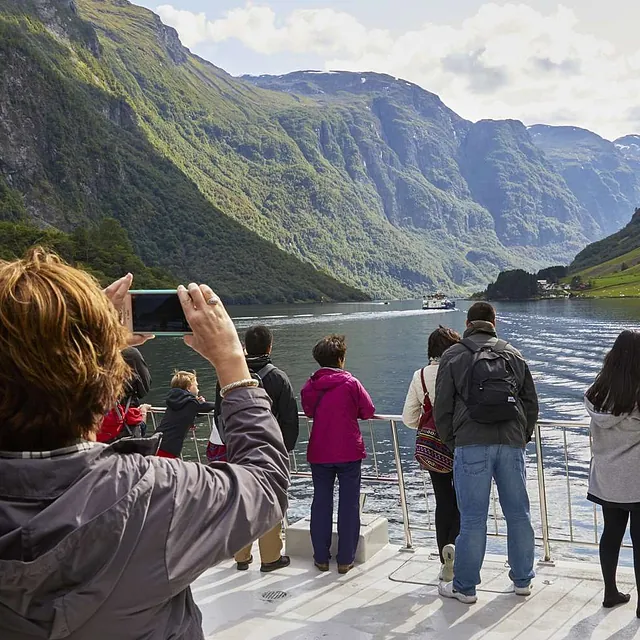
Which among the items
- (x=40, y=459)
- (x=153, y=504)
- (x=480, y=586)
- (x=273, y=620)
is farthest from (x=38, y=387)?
(x=480, y=586)

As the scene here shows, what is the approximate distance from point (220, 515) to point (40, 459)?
0.38 metres

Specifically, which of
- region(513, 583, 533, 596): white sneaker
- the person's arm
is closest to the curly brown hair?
the person's arm

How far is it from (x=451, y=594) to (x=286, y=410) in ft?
5.78

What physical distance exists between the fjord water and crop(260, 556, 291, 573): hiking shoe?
1568mm

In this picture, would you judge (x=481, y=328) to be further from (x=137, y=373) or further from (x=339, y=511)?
(x=137, y=373)

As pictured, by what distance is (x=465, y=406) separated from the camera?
4.68 meters

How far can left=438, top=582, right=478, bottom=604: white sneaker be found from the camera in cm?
479

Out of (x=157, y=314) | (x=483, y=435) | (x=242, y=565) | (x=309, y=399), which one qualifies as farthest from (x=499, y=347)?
(x=157, y=314)

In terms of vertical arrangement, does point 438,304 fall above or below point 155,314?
below

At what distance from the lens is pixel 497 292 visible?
475 feet

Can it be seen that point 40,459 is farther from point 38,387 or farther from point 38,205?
point 38,205

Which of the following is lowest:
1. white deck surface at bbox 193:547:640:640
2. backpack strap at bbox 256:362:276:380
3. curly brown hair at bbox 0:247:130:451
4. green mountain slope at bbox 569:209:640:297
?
white deck surface at bbox 193:547:640:640

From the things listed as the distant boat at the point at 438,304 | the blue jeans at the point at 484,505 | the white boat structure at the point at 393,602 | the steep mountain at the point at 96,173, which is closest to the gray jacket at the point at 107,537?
the white boat structure at the point at 393,602

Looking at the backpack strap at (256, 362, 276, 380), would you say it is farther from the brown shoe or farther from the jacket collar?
the brown shoe
